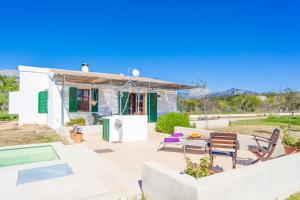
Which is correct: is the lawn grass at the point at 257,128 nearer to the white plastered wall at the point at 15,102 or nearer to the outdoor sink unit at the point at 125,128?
the outdoor sink unit at the point at 125,128

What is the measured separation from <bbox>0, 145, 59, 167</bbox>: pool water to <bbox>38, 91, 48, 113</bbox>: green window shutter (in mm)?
7287

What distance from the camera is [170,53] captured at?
27.5 metres

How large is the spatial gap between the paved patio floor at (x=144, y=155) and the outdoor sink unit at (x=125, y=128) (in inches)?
17.5

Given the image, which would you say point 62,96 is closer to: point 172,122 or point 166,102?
point 172,122

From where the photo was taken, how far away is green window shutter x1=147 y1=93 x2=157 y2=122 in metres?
17.2

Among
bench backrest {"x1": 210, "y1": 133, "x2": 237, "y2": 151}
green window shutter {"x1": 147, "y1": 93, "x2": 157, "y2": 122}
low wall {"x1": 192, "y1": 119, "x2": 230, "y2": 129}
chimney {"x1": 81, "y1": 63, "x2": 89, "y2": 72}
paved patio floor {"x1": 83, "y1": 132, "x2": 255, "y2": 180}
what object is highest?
chimney {"x1": 81, "y1": 63, "x2": 89, "y2": 72}

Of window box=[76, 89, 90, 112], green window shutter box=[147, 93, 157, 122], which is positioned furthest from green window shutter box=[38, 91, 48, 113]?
green window shutter box=[147, 93, 157, 122]

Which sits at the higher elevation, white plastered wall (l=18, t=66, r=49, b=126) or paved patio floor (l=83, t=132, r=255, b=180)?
white plastered wall (l=18, t=66, r=49, b=126)

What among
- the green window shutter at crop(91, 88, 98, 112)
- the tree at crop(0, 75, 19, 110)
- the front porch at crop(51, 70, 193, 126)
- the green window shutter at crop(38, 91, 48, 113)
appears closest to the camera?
the front porch at crop(51, 70, 193, 126)

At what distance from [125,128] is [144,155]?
2.65m

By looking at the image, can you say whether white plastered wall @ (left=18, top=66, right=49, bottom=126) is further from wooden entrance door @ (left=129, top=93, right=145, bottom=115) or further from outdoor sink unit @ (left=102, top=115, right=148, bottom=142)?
outdoor sink unit @ (left=102, top=115, right=148, bottom=142)

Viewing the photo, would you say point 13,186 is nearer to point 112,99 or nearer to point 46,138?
point 46,138

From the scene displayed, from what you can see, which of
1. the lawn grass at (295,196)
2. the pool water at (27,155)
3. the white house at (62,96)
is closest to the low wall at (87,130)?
the white house at (62,96)

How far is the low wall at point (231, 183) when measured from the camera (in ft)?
9.66
